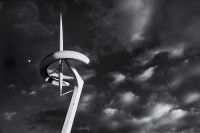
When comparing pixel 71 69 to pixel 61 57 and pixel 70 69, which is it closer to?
pixel 70 69

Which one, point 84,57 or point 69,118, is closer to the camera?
point 69,118

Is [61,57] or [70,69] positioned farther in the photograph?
[70,69]

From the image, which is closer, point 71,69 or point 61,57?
point 61,57

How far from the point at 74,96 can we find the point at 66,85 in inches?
416

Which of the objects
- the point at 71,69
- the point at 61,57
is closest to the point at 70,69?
the point at 71,69

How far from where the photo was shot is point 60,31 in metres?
42.8

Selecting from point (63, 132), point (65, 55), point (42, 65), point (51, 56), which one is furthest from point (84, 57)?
point (63, 132)

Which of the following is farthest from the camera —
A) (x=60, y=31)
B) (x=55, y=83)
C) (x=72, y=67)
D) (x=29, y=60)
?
(x=55, y=83)

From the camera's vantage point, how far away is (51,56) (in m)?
34.2

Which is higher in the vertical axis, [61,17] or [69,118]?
[61,17]

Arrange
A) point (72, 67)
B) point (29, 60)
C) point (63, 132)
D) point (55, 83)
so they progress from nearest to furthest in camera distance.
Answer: point (63, 132) < point (29, 60) < point (72, 67) < point (55, 83)

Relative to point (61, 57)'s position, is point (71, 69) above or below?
above

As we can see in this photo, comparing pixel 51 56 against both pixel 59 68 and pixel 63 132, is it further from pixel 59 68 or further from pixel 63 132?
pixel 63 132

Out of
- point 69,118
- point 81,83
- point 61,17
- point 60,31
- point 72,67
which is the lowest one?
point 69,118
